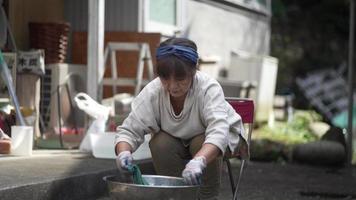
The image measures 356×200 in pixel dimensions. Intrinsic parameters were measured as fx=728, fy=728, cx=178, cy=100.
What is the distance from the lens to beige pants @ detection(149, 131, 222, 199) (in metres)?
3.70

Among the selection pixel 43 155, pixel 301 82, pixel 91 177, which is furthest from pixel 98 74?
pixel 301 82

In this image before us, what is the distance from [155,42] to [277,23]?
13.1 meters

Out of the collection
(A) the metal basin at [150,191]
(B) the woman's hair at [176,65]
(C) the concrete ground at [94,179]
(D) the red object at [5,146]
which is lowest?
(C) the concrete ground at [94,179]

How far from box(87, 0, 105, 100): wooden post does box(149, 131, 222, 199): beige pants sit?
277 cm

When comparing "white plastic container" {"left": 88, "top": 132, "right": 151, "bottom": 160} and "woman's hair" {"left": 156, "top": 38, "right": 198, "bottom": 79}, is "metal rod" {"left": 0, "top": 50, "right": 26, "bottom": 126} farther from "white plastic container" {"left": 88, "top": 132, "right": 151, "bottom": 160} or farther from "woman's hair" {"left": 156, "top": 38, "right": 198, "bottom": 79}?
"woman's hair" {"left": 156, "top": 38, "right": 198, "bottom": 79}

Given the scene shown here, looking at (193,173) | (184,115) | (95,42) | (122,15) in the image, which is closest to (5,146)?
(95,42)

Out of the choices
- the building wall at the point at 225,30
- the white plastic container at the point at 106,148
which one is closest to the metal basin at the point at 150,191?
the white plastic container at the point at 106,148

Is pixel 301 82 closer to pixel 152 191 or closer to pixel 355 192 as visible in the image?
pixel 355 192

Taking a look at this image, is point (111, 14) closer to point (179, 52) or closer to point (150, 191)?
point (179, 52)

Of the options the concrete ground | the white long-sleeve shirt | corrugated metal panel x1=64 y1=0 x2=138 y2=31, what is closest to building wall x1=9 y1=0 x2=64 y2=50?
corrugated metal panel x1=64 y1=0 x2=138 y2=31

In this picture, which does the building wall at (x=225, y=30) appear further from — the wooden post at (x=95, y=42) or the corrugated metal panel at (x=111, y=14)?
the wooden post at (x=95, y=42)

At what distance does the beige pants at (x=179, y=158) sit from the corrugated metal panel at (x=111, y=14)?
435 cm

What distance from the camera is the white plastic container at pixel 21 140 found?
17.9 ft

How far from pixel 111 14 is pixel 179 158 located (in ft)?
15.1
